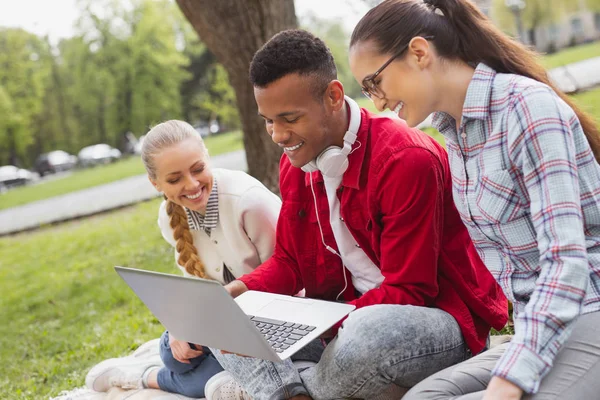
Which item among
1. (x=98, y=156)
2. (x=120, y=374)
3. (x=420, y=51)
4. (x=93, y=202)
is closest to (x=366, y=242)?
(x=420, y=51)

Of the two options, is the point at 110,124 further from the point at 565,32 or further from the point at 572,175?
the point at 572,175

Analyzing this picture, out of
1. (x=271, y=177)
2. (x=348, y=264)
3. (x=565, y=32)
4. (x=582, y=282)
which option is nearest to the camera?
(x=582, y=282)

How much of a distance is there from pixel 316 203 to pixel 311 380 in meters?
0.67

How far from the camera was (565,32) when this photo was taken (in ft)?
156

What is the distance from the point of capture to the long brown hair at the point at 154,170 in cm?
281

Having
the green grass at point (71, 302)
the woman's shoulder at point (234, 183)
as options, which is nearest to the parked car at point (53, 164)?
the green grass at point (71, 302)

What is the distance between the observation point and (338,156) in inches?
90.8

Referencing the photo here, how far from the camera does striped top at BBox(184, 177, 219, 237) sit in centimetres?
291

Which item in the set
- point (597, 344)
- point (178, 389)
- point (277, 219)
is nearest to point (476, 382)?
point (597, 344)

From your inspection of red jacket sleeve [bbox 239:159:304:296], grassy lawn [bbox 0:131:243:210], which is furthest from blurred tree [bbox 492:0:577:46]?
red jacket sleeve [bbox 239:159:304:296]

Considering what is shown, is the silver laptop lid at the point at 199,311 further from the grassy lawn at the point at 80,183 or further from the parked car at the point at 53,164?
the parked car at the point at 53,164

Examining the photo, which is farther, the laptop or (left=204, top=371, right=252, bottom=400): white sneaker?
(left=204, top=371, right=252, bottom=400): white sneaker

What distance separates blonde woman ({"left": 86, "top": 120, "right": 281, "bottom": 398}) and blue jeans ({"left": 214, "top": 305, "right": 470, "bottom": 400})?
2.74 feet

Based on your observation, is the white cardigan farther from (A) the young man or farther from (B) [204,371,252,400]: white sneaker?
(B) [204,371,252,400]: white sneaker
